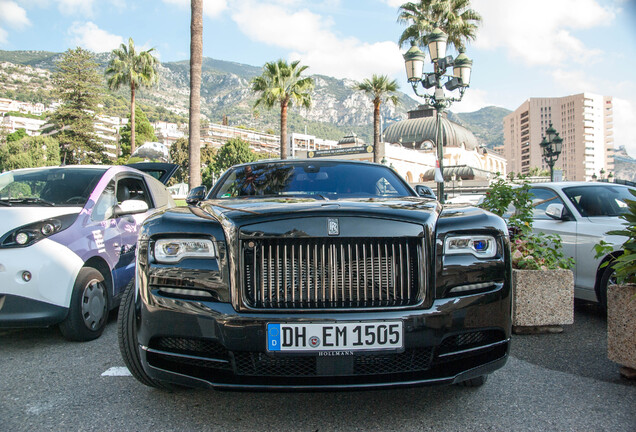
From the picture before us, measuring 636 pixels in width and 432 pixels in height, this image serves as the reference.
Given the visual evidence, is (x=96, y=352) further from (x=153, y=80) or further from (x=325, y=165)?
(x=153, y=80)

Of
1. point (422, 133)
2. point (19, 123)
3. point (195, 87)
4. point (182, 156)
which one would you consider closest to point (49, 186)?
point (195, 87)

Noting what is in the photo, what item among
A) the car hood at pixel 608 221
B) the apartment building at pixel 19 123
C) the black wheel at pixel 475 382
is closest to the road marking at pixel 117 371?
the black wheel at pixel 475 382

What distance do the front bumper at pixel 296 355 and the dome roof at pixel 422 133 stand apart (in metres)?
97.7

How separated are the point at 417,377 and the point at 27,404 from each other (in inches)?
87.7

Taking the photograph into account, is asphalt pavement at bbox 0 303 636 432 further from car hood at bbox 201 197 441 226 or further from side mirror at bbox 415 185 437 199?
side mirror at bbox 415 185 437 199

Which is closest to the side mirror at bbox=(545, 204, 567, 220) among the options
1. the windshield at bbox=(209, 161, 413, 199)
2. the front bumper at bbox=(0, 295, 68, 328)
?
the windshield at bbox=(209, 161, 413, 199)

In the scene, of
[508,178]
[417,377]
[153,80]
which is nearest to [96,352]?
[417,377]

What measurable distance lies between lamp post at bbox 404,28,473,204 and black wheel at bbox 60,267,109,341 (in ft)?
27.9

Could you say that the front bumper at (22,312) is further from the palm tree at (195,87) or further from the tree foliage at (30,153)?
the tree foliage at (30,153)

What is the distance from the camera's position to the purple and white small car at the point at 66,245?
3.91m

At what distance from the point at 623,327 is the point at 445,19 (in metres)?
23.7

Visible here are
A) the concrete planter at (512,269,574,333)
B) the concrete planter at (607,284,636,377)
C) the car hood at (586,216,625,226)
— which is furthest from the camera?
the car hood at (586,216,625,226)

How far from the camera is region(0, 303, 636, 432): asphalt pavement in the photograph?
2551 millimetres

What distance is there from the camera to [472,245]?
256 centimetres
